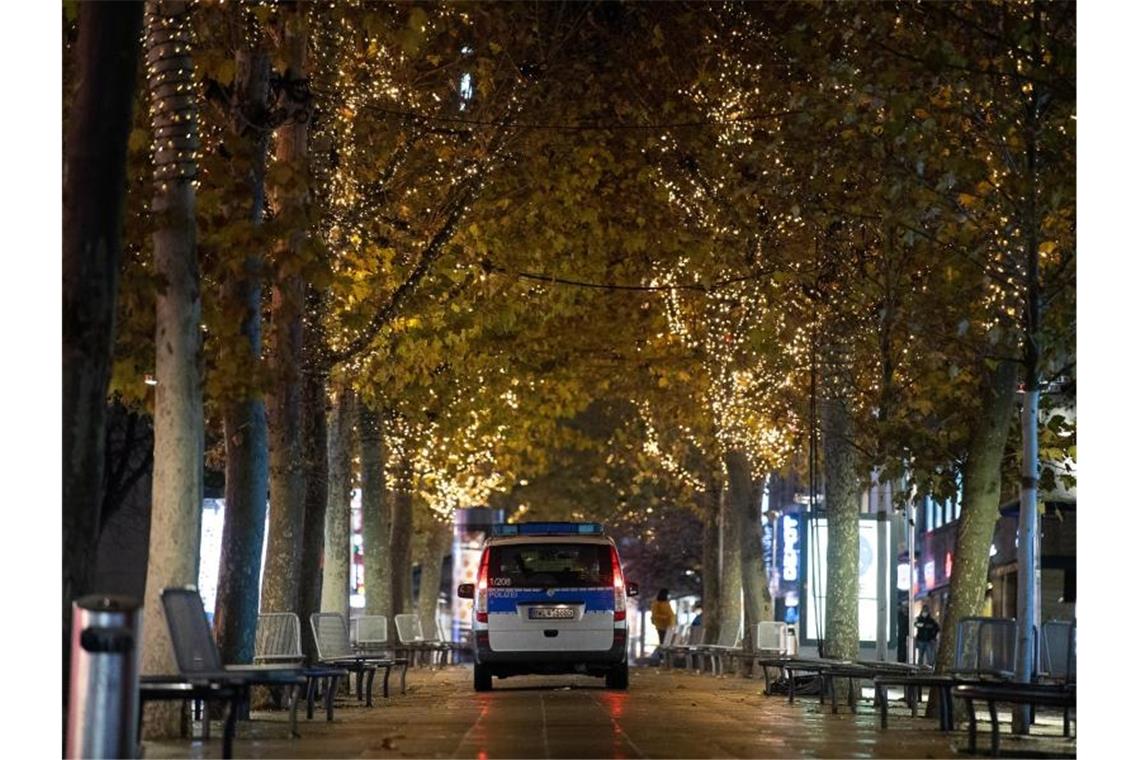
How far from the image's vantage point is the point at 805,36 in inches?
803

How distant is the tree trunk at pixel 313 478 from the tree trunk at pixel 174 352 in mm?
10083

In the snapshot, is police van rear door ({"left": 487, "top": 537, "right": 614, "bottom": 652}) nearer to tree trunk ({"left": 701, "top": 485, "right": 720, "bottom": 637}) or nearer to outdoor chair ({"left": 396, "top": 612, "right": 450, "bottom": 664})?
outdoor chair ({"left": 396, "top": 612, "right": 450, "bottom": 664})

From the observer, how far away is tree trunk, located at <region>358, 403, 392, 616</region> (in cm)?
4144

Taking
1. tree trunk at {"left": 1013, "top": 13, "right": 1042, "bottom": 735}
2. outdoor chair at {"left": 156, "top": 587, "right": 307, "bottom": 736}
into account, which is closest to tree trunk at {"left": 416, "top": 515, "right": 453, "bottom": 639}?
tree trunk at {"left": 1013, "top": 13, "right": 1042, "bottom": 735}

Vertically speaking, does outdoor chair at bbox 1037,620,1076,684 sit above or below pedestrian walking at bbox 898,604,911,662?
above

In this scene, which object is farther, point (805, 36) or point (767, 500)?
point (767, 500)

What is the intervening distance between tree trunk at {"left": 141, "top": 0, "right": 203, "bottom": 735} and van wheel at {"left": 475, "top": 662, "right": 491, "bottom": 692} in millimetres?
13800

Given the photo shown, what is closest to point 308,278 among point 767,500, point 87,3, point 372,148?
point 87,3

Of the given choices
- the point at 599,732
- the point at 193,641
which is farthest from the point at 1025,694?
the point at 193,641

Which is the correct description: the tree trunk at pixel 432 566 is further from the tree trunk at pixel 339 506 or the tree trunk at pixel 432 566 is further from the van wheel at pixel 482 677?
the van wheel at pixel 482 677

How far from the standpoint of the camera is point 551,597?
31578 millimetres
